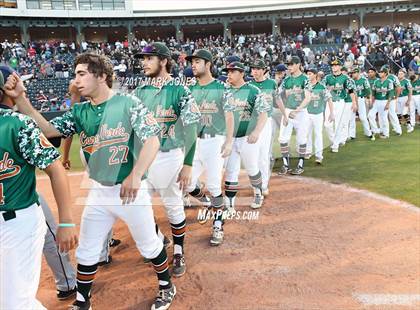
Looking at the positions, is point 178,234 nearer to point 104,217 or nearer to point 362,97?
point 104,217

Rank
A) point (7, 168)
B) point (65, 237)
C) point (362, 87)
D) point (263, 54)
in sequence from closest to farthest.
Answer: point (7, 168) < point (65, 237) < point (362, 87) < point (263, 54)

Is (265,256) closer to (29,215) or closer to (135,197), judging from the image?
(135,197)

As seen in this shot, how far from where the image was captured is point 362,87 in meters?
11.8

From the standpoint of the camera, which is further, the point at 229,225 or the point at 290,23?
the point at 290,23

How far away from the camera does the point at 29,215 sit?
2.54 metres

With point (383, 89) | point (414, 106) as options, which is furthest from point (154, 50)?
point (414, 106)

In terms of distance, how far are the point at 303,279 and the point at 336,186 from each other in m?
3.63

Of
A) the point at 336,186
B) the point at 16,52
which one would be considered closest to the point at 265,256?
the point at 336,186

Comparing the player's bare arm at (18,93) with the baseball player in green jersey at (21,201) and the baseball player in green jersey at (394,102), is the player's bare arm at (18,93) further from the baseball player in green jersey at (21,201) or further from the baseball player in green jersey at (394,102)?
the baseball player in green jersey at (394,102)

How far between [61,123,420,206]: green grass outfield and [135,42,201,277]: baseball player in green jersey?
4.07 m

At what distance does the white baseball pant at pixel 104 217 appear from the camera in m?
3.21

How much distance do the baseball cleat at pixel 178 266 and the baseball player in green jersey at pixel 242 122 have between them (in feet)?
5.24

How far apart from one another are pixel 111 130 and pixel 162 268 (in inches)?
55.0

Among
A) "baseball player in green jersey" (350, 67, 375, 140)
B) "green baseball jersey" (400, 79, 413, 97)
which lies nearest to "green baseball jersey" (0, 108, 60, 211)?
"baseball player in green jersey" (350, 67, 375, 140)
